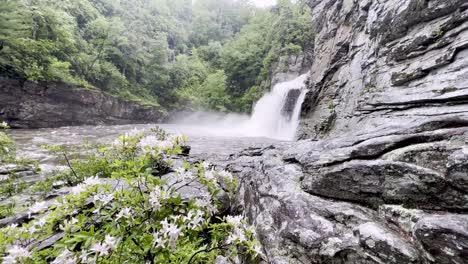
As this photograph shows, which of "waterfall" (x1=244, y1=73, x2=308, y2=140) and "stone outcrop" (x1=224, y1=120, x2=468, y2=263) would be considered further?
"waterfall" (x1=244, y1=73, x2=308, y2=140)

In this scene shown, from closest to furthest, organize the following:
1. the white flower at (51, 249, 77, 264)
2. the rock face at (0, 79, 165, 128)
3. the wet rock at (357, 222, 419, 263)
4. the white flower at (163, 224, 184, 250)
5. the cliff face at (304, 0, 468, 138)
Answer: the white flower at (51, 249, 77, 264)
the white flower at (163, 224, 184, 250)
the wet rock at (357, 222, 419, 263)
the cliff face at (304, 0, 468, 138)
the rock face at (0, 79, 165, 128)

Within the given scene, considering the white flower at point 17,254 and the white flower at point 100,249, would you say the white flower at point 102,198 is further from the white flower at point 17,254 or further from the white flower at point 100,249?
the white flower at point 17,254

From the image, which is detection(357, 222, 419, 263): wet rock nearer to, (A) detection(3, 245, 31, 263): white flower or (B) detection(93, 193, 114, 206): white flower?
(B) detection(93, 193, 114, 206): white flower

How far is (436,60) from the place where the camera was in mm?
5270

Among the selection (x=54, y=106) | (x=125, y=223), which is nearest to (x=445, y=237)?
(x=125, y=223)

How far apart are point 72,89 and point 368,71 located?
17216 millimetres

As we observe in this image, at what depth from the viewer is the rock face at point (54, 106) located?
11.9 m

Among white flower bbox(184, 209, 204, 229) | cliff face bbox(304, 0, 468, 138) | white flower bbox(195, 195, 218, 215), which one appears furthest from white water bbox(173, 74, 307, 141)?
white flower bbox(184, 209, 204, 229)

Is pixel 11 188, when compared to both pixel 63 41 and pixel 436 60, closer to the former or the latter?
pixel 436 60

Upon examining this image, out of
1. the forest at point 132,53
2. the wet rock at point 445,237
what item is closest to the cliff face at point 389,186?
the wet rock at point 445,237

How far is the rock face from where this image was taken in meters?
11.9

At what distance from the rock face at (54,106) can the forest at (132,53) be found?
640mm

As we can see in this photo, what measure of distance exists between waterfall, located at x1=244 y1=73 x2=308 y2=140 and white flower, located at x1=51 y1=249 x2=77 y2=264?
13.6m

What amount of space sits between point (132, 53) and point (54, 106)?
9.91 metres
